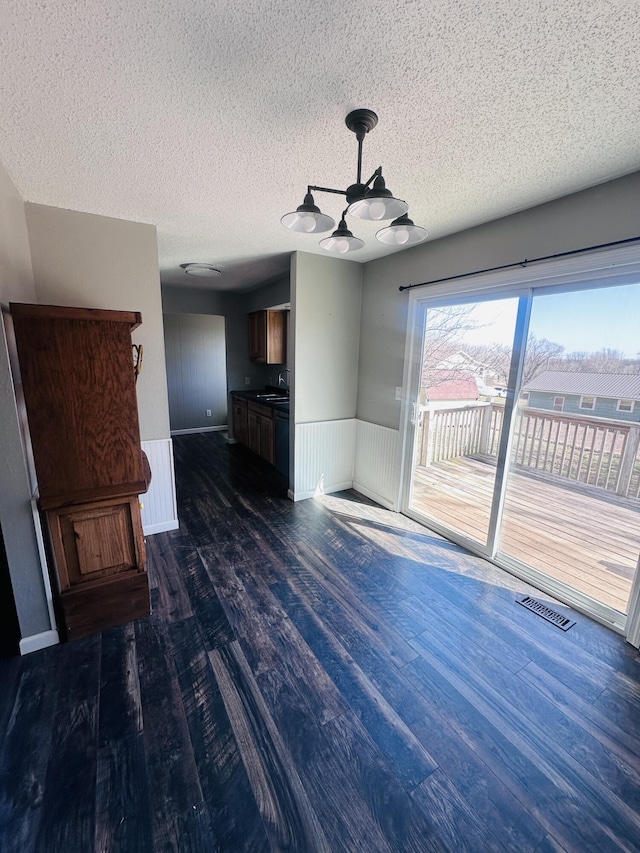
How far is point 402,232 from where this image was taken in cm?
160

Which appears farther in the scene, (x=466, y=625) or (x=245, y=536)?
(x=245, y=536)

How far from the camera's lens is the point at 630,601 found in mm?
1957

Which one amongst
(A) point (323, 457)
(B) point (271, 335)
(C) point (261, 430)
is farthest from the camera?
(B) point (271, 335)

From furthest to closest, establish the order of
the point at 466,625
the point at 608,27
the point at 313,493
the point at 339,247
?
1. the point at 313,493
2. the point at 466,625
3. the point at 339,247
4. the point at 608,27

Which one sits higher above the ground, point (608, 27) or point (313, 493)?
point (608, 27)

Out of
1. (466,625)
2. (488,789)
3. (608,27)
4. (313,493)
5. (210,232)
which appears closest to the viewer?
(608,27)

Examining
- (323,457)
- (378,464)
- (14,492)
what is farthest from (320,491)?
(14,492)

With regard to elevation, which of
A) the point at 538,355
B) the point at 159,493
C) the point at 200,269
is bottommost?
the point at 159,493

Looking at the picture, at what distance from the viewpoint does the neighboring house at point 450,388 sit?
2.88 m

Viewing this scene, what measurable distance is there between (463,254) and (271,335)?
2.96 metres

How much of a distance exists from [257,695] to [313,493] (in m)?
2.34

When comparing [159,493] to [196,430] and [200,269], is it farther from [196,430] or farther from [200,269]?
[196,430]

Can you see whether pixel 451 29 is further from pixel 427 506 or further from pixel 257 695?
pixel 427 506

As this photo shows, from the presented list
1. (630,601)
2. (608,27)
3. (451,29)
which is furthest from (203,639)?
(608,27)
